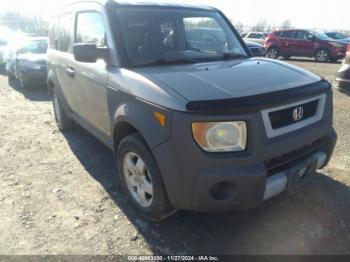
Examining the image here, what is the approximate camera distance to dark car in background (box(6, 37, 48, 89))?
9.52m

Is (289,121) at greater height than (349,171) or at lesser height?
greater

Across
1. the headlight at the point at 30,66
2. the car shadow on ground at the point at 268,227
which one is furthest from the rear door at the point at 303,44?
the car shadow on ground at the point at 268,227

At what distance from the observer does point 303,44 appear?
17.9 meters

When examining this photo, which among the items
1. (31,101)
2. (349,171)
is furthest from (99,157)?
(31,101)

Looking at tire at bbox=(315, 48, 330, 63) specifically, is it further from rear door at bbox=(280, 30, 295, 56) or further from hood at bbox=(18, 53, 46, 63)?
hood at bbox=(18, 53, 46, 63)

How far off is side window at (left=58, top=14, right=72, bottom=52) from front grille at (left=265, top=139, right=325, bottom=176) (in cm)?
322

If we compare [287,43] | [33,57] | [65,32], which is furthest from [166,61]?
[287,43]

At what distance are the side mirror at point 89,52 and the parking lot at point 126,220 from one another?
1479 millimetres

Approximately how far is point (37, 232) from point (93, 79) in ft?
5.35

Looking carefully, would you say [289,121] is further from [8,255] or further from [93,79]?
[8,255]

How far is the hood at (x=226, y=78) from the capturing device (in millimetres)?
2457

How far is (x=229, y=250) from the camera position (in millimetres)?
2742

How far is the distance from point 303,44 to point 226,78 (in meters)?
17.1

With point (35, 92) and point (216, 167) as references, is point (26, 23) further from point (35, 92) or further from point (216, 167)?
point (216, 167)
